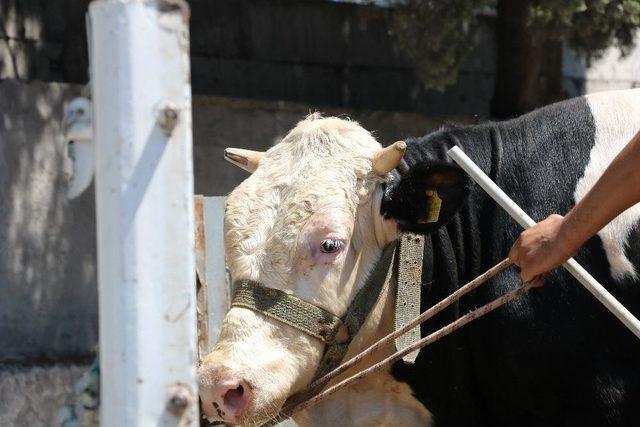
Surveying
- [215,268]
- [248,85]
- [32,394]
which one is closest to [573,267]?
[215,268]

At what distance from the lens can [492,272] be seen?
10.6 ft

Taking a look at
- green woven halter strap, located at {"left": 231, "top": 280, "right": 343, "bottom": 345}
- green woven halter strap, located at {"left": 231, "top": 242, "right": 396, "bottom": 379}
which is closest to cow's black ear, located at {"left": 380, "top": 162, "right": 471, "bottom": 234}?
green woven halter strap, located at {"left": 231, "top": 242, "right": 396, "bottom": 379}

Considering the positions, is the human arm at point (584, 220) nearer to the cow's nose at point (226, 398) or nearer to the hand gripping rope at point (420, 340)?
the hand gripping rope at point (420, 340)

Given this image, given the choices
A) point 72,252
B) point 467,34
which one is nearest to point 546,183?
point 72,252

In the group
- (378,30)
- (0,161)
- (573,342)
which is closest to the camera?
(573,342)

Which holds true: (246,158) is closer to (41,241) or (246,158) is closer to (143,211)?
(143,211)

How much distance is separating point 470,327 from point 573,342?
374 mm

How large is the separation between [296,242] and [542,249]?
0.88 meters

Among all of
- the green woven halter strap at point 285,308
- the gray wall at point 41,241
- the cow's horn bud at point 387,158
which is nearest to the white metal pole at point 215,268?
the cow's horn bud at point 387,158

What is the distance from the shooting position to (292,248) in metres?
3.45

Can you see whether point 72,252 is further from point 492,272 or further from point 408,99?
point 492,272

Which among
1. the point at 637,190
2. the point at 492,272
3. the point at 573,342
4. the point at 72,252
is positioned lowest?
the point at 72,252

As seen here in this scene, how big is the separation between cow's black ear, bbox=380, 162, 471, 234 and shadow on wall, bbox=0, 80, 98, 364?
3644 millimetres

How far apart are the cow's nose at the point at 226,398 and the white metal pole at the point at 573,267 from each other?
2.97ft
